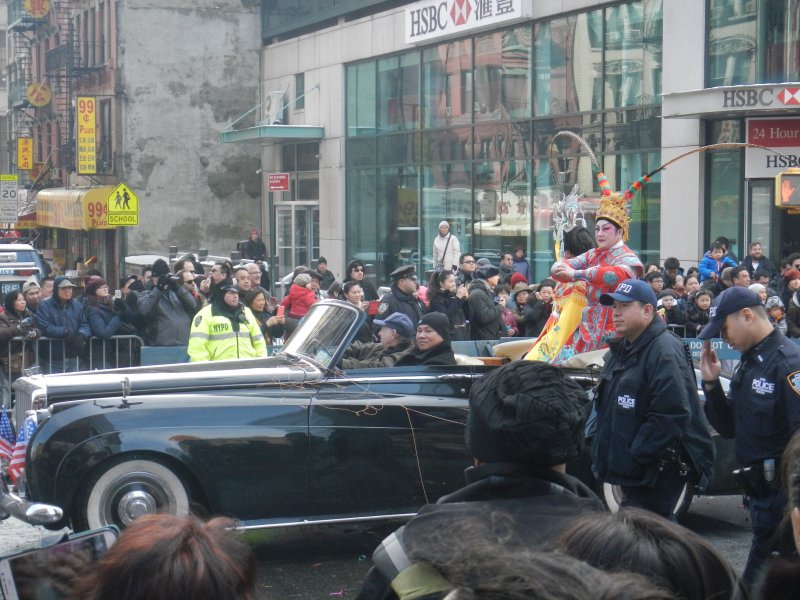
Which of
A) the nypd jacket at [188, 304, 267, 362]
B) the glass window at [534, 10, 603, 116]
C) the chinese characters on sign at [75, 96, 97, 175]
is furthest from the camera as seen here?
the chinese characters on sign at [75, 96, 97, 175]

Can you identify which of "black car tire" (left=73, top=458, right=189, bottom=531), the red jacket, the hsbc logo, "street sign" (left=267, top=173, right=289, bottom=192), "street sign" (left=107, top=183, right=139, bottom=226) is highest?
the hsbc logo

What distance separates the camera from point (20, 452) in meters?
7.58

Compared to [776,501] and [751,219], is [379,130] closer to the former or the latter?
[751,219]

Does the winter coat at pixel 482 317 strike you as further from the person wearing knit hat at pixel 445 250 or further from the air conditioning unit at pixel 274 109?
the air conditioning unit at pixel 274 109

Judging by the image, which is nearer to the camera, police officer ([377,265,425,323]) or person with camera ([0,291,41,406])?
person with camera ([0,291,41,406])

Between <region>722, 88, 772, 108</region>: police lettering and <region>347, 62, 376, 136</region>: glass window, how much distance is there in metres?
13.6

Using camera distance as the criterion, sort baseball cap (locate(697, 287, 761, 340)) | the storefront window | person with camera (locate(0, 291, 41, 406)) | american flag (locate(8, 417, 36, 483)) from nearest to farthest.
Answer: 1. baseball cap (locate(697, 287, 761, 340))
2. american flag (locate(8, 417, 36, 483))
3. person with camera (locate(0, 291, 41, 406))
4. the storefront window

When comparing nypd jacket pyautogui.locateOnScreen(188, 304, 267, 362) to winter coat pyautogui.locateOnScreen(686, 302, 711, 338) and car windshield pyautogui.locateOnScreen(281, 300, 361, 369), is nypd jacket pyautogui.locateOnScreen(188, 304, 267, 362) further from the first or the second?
winter coat pyautogui.locateOnScreen(686, 302, 711, 338)

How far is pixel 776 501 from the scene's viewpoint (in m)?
5.09

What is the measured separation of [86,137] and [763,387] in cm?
3552

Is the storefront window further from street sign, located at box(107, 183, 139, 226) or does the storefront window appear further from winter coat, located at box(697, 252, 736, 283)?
street sign, located at box(107, 183, 139, 226)

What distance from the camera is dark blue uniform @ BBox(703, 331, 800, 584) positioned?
16.6 feet

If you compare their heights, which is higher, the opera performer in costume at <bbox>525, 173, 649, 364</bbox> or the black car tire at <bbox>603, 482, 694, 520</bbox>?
the opera performer in costume at <bbox>525, 173, 649, 364</bbox>

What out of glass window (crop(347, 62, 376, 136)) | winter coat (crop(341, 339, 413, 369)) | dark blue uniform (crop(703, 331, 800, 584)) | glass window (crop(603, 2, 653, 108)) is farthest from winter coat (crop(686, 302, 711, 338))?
glass window (crop(347, 62, 376, 136))
